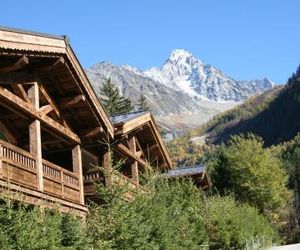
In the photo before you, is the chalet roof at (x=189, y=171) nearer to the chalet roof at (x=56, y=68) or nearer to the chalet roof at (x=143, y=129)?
the chalet roof at (x=143, y=129)

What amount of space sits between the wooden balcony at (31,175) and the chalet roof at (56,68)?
80.5 inches

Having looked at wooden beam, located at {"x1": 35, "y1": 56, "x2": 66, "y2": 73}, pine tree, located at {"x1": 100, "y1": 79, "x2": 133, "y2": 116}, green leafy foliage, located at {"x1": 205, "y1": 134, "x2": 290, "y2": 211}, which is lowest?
wooden beam, located at {"x1": 35, "y1": 56, "x2": 66, "y2": 73}

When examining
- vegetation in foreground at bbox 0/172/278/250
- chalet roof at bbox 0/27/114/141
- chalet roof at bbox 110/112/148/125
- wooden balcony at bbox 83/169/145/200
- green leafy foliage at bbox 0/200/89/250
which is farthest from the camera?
chalet roof at bbox 110/112/148/125

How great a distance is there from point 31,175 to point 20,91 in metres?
2.30

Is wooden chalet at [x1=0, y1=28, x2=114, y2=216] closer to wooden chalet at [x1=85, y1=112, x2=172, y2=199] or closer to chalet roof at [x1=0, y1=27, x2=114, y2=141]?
chalet roof at [x1=0, y1=27, x2=114, y2=141]

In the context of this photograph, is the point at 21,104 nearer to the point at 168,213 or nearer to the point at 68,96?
the point at 68,96

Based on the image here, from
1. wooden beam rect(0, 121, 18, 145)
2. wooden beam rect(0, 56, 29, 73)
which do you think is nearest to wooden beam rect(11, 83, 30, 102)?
wooden beam rect(0, 56, 29, 73)

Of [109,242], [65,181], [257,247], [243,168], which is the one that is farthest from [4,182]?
[243,168]

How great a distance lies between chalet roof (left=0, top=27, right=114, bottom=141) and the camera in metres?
13.4

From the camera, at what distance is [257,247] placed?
30.8 meters

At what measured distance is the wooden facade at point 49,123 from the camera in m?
13.7

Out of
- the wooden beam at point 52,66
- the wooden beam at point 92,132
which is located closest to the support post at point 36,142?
the wooden beam at point 52,66

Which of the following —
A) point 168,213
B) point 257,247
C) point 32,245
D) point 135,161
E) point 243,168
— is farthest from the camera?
point 243,168

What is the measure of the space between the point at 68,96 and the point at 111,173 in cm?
475
